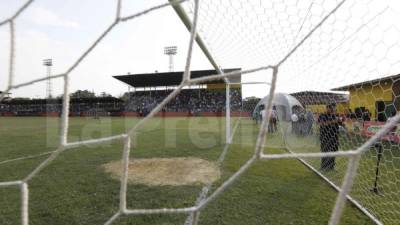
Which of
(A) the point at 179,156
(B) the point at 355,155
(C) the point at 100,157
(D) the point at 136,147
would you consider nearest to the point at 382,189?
(B) the point at 355,155

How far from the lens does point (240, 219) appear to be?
9.04 feet

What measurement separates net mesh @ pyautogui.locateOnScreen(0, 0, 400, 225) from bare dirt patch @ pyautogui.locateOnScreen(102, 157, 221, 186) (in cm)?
56

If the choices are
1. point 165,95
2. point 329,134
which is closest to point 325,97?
point 329,134

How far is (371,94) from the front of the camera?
316cm

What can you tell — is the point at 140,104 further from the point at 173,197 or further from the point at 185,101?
the point at 173,197

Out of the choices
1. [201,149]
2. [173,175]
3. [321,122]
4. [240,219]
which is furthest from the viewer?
[201,149]

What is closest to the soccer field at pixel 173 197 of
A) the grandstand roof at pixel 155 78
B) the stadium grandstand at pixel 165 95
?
the grandstand roof at pixel 155 78

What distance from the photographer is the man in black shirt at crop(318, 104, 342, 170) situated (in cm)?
469

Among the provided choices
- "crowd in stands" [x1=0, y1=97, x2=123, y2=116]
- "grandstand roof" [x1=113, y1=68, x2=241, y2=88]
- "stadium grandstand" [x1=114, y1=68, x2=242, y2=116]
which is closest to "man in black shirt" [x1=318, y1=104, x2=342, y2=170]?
"grandstand roof" [x1=113, y1=68, x2=241, y2=88]

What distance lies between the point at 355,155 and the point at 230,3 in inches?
100

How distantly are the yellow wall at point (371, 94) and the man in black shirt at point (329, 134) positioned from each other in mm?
844

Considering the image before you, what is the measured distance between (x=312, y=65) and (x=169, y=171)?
2762 mm

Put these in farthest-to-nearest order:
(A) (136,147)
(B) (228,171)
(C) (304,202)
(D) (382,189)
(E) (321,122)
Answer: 1. (A) (136,147)
2. (E) (321,122)
3. (B) (228,171)
4. (D) (382,189)
5. (C) (304,202)

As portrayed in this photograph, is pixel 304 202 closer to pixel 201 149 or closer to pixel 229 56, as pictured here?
pixel 229 56
